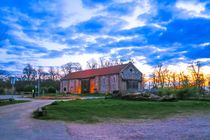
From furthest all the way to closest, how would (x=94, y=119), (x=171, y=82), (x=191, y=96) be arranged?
(x=171, y=82) → (x=191, y=96) → (x=94, y=119)

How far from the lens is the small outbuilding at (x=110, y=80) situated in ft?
179

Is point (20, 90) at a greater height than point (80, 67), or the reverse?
point (80, 67)

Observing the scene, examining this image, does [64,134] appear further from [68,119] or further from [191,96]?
[191,96]

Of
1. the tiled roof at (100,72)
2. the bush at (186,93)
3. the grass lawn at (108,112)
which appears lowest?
the grass lawn at (108,112)

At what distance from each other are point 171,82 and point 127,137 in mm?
68565

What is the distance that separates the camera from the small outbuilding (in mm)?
54438

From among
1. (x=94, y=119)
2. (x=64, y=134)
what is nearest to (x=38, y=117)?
(x=94, y=119)

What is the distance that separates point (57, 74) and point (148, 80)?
3192 centimetres

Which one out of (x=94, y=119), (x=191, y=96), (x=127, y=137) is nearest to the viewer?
(x=127, y=137)

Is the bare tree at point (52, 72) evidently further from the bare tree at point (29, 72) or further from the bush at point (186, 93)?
the bush at point (186, 93)

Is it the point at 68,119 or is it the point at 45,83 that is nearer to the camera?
the point at 68,119

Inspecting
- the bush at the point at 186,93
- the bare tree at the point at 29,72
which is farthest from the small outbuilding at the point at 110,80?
the bare tree at the point at 29,72

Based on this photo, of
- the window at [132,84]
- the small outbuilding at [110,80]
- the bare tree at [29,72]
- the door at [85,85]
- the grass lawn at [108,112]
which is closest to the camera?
the grass lawn at [108,112]

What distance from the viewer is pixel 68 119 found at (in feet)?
48.2
